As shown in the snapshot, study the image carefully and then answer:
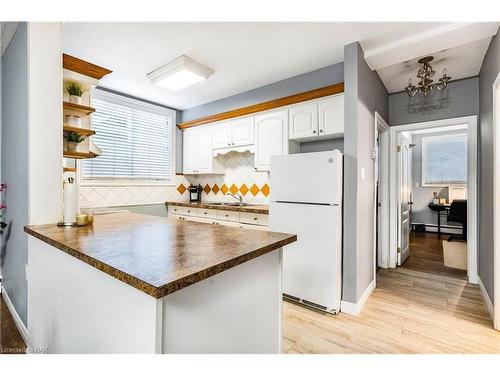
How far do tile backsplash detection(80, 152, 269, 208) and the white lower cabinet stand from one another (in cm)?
36

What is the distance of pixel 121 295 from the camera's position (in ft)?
2.91

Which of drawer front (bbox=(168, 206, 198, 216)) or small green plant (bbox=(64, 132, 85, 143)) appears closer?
small green plant (bbox=(64, 132, 85, 143))

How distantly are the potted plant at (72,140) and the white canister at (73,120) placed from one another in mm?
90

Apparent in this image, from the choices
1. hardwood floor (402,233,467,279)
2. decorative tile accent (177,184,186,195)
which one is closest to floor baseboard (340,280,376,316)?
hardwood floor (402,233,467,279)

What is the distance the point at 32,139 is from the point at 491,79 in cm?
361

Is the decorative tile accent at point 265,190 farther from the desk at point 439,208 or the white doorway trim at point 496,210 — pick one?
the desk at point 439,208

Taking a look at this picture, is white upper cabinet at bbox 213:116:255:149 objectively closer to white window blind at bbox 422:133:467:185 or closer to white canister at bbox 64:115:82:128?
white canister at bbox 64:115:82:128

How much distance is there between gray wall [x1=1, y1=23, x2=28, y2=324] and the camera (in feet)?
5.76

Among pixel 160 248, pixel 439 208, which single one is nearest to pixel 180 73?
pixel 160 248

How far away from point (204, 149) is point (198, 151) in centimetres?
15

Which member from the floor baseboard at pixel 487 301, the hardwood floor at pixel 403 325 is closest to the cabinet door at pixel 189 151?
the hardwood floor at pixel 403 325

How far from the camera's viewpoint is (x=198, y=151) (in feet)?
13.7

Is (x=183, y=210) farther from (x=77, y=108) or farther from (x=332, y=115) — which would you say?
(x=332, y=115)

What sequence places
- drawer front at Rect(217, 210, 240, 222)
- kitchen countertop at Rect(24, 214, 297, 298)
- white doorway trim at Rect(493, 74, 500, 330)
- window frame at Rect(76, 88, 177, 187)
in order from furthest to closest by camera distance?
window frame at Rect(76, 88, 177, 187) < drawer front at Rect(217, 210, 240, 222) < white doorway trim at Rect(493, 74, 500, 330) < kitchen countertop at Rect(24, 214, 297, 298)
